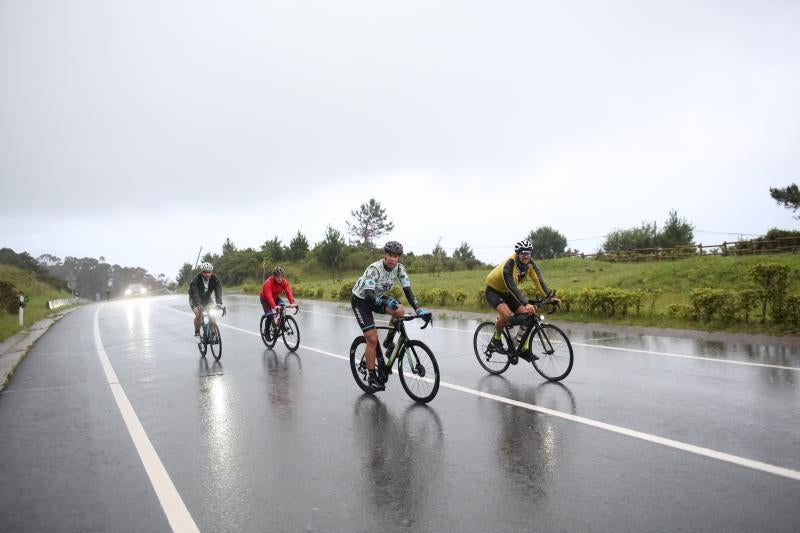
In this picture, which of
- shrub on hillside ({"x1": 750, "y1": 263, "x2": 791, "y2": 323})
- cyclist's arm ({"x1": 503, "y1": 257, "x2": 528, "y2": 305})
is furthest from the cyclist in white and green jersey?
shrub on hillside ({"x1": 750, "y1": 263, "x2": 791, "y2": 323})

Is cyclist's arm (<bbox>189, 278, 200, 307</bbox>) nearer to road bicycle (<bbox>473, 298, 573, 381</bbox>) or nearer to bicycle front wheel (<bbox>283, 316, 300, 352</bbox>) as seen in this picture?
bicycle front wheel (<bbox>283, 316, 300, 352</bbox>)

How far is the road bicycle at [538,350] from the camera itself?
7914mm

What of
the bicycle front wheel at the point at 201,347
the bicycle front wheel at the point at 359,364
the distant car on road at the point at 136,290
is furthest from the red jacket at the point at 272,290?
the distant car on road at the point at 136,290

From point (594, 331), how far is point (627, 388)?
21.6 ft

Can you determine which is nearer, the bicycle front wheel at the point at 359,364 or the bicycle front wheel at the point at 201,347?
the bicycle front wheel at the point at 359,364

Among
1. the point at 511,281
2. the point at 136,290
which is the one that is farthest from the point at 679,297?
the point at 136,290

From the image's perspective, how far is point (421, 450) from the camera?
5.00 meters

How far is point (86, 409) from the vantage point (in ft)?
23.0

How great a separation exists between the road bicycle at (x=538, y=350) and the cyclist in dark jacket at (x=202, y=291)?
20.5ft

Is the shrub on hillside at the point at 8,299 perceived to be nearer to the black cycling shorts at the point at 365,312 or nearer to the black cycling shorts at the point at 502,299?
the black cycling shorts at the point at 365,312

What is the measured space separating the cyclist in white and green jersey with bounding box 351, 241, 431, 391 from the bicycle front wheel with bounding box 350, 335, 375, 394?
0.51ft

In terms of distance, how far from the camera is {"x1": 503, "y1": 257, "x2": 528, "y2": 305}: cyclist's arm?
8.10 m

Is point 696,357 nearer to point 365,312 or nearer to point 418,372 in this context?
point 418,372

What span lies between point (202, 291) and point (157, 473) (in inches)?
299
